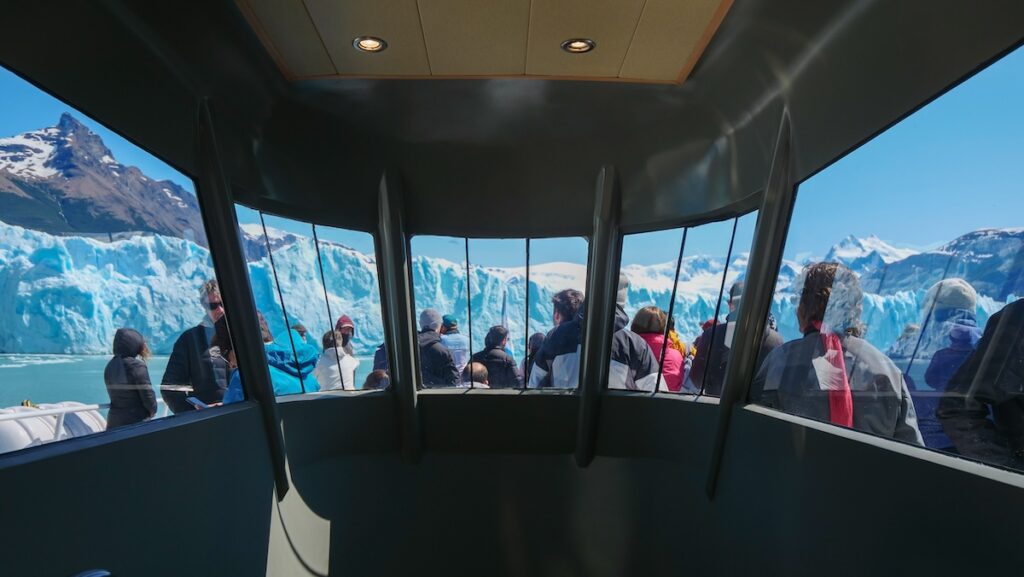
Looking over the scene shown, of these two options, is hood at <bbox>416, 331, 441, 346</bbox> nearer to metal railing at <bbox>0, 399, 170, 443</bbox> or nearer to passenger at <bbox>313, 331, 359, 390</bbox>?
passenger at <bbox>313, 331, 359, 390</bbox>

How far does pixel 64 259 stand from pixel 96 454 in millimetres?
815

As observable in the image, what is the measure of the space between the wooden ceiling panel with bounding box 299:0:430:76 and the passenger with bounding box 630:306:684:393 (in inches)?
102

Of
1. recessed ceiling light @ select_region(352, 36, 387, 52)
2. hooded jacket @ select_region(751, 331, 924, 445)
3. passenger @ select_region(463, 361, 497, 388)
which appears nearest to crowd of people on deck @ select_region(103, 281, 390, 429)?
passenger @ select_region(463, 361, 497, 388)

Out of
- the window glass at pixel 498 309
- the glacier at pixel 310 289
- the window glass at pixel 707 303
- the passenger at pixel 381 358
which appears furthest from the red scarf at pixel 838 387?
the passenger at pixel 381 358

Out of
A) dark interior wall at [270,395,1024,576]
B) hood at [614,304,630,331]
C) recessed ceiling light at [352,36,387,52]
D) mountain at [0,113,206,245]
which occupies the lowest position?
dark interior wall at [270,395,1024,576]

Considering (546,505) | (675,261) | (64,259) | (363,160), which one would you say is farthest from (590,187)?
(64,259)

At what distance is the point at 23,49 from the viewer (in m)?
2.41

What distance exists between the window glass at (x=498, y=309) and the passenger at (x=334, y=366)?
34.1 inches

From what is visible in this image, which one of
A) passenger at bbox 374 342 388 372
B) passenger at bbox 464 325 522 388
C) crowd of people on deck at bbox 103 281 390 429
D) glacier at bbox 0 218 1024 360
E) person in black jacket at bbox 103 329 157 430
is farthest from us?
passenger at bbox 464 325 522 388

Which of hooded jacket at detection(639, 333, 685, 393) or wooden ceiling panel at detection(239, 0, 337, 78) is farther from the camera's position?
hooded jacket at detection(639, 333, 685, 393)

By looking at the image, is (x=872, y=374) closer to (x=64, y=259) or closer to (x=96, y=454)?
(x=96, y=454)

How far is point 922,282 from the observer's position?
2885 mm

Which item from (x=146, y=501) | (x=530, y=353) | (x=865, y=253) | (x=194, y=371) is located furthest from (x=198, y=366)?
(x=865, y=253)

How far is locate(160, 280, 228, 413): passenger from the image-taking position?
141 inches
